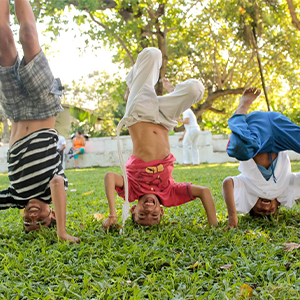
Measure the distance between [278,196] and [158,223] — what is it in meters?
1.22

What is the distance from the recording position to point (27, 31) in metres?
3.16

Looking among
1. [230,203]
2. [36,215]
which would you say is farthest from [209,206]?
[36,215]

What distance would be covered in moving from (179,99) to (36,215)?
177 cm

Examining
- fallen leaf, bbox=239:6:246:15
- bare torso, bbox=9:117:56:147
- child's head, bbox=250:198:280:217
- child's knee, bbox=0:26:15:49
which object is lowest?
child's head, bbox=250:198:280:217

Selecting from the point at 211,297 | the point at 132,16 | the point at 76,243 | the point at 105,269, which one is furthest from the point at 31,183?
the point at 132,16

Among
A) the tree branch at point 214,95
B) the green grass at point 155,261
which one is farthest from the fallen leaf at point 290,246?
the tree branch at point 214,95

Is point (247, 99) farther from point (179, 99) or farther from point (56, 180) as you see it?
point (56, 180)

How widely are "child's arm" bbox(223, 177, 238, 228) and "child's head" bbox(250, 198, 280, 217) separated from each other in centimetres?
38

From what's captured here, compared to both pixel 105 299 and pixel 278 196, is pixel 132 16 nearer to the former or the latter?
pixel 278 196

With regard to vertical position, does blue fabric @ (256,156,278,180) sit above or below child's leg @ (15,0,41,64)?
below

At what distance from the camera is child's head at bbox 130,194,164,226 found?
348 centimetres

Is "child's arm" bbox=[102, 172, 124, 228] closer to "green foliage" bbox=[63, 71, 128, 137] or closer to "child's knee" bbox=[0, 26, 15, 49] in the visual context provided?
→ "child's knee" bbox=[0, 26, 15, 49]

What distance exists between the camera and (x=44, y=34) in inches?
640

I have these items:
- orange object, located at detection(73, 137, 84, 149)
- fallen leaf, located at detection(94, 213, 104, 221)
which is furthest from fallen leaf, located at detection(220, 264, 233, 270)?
orange object, located at detection(73, 137, 84, 149)
